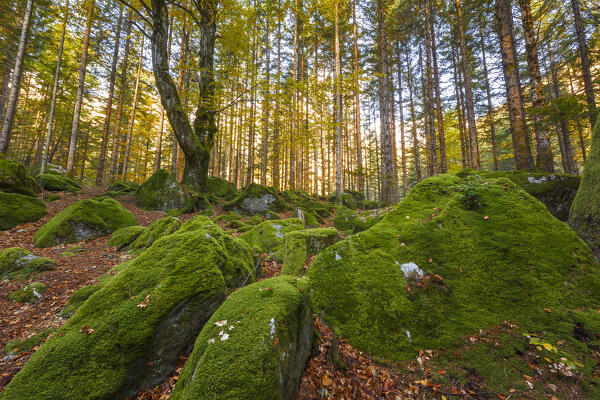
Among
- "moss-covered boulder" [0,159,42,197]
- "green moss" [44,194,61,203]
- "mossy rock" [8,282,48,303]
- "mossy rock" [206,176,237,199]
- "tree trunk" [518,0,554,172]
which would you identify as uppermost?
"tree trunk" [518,0,554,172]

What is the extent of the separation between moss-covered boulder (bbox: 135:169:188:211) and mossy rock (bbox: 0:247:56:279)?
18.7 feet

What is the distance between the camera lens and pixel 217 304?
2.87m

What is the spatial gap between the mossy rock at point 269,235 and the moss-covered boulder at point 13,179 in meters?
8.54

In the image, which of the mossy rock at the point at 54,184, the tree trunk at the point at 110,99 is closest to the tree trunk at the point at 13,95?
the mossy rock at the point at 54,184

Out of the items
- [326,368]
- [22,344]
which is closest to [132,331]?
[22,344]

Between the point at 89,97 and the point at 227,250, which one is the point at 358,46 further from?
the point at 89,97

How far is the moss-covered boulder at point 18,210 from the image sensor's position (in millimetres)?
6877

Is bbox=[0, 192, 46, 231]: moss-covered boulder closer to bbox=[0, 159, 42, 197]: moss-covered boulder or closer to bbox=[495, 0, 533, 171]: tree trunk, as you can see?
bbox=[0, 159, 42, 197]: moss-covered boulder

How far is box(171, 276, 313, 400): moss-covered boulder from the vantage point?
1704 mm

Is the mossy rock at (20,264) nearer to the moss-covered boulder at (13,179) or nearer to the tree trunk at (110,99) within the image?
the moss-covered boulder at (13,179)

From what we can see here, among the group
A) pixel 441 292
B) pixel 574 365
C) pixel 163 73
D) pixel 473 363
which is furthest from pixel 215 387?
pixel 163 73

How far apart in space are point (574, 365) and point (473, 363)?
89 cm

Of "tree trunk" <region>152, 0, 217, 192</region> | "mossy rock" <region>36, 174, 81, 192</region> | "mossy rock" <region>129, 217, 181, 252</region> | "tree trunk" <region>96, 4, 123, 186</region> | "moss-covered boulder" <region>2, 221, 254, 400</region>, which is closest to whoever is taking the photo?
"moss-covered boulder" <region>2, 221, 254, 400</region>

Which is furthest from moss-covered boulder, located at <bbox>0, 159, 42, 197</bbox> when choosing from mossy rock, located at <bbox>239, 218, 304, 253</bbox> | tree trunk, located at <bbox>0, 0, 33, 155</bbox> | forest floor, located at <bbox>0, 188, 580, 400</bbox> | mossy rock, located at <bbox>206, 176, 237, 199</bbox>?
mossy rock, located at <bbox>239, 218, 304, 253</bbox>
